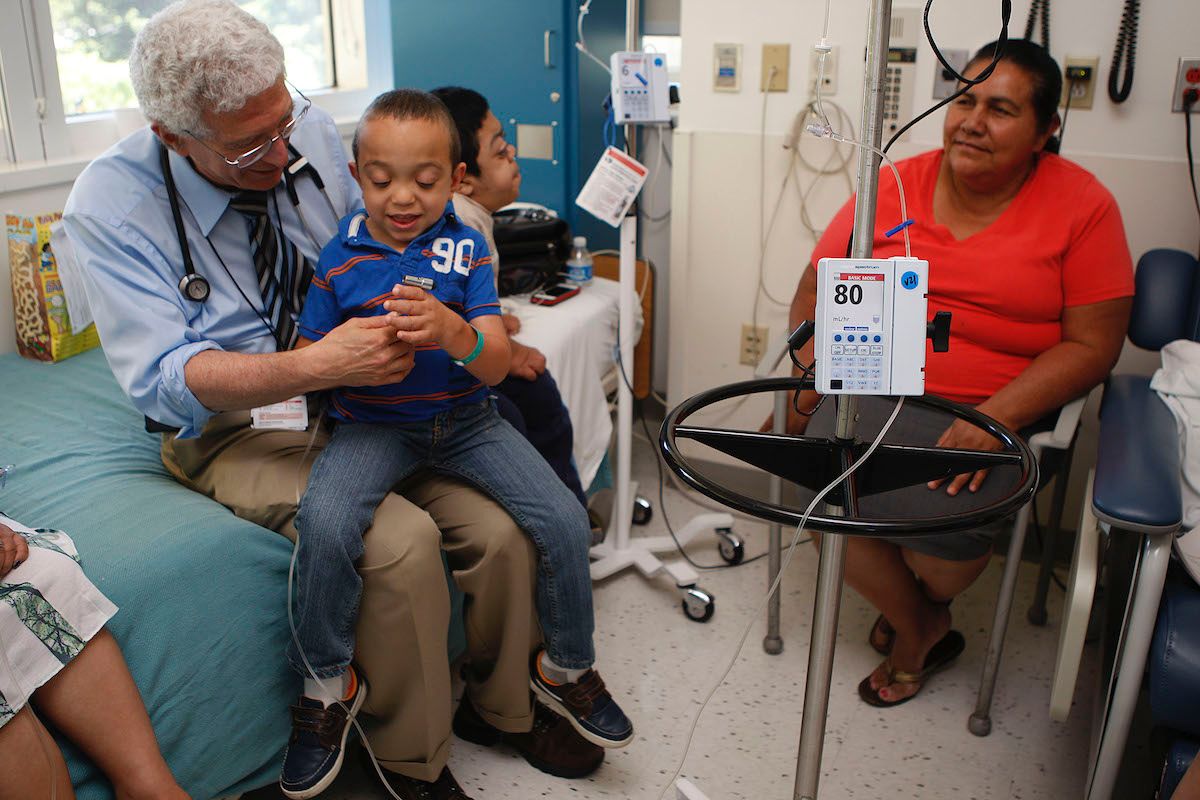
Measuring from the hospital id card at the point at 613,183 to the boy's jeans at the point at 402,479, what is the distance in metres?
0.55

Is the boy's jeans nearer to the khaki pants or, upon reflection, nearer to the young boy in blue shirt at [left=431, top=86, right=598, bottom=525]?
the khaki pants

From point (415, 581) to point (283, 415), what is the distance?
403 mm

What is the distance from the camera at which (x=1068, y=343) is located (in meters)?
1.96

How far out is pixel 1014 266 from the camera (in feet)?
6.48

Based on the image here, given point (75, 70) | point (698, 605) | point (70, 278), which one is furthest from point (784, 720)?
point (75, 70)

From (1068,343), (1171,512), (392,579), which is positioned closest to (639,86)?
(1068,343)

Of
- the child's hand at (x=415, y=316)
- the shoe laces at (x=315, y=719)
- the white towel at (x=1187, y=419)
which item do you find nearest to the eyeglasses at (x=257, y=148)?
the child's hand at (x=415, y=316)

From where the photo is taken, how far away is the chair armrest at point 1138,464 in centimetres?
144

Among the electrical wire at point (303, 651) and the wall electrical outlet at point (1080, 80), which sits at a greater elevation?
the wall electrical outlet at point (1080, 80)

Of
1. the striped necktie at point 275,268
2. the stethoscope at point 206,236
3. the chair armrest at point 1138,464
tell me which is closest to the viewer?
the chair armrest at point 1138,464

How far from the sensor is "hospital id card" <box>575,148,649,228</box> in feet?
6.98

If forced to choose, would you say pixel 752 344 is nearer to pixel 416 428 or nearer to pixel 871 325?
pixel 416 428

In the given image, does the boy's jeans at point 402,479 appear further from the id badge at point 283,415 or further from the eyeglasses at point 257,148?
the eyeglasses at point 257,148

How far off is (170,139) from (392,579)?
80cm
